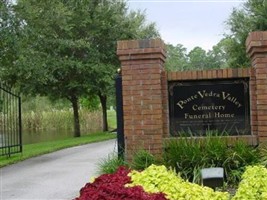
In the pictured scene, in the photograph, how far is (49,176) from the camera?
37.8ft

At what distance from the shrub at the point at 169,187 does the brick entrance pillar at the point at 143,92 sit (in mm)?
3174

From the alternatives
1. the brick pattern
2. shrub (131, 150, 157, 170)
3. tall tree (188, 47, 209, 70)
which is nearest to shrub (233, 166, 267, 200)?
shrub (131, 150, 157, 170)

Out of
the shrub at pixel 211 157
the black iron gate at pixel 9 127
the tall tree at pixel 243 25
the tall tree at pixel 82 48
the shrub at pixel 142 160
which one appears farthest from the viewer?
the tall tree at pixel 243 25

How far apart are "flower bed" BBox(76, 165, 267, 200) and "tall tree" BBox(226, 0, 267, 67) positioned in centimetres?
2136

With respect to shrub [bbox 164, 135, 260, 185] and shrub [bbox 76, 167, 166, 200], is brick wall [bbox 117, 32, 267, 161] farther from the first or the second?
shrub [bbox 76, 167, 166, 200]

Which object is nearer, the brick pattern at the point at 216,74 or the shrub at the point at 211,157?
the shrub at the point at 211,157

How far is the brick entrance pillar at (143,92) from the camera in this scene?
325 inches

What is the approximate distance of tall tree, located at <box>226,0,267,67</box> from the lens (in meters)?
25.4

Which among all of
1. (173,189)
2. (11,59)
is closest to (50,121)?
(11,59)

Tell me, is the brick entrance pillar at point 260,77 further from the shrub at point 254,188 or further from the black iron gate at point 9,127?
the black iron gate at point 9,127

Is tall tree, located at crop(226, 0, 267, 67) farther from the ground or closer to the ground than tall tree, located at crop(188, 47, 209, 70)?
closer to the ground

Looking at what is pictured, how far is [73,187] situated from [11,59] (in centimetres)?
702

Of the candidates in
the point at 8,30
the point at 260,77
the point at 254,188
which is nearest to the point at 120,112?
the point at 260,77

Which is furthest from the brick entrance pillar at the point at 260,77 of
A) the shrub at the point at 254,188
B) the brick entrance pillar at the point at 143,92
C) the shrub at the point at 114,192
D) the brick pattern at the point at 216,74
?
the shrub at the point at 114,192
